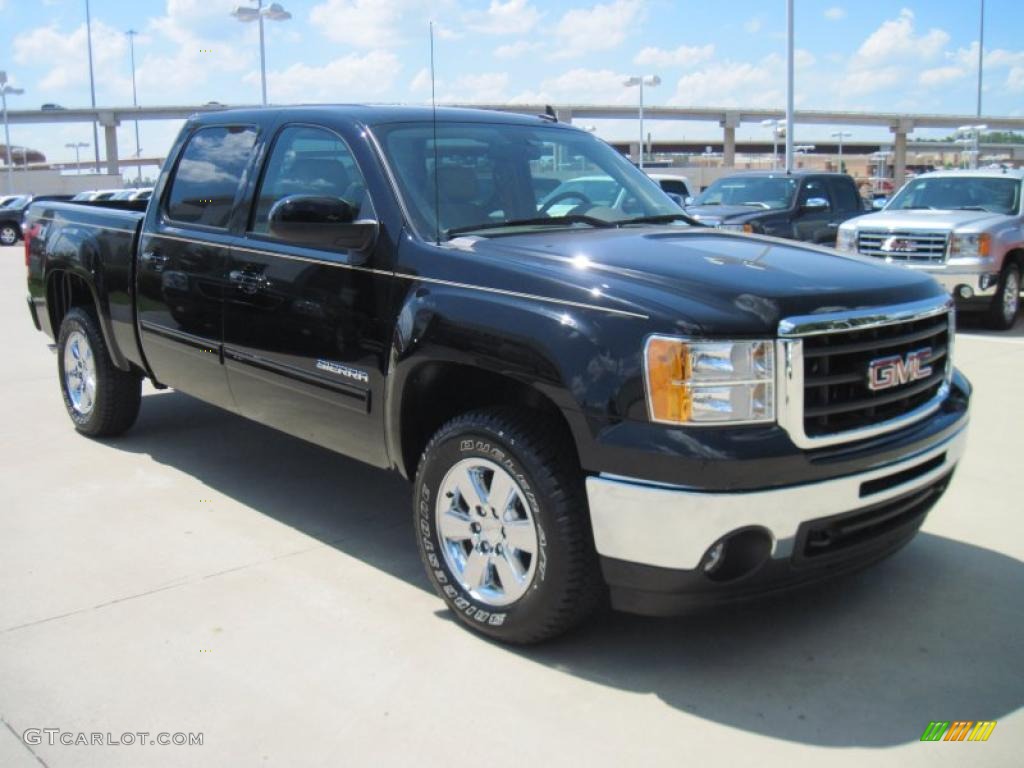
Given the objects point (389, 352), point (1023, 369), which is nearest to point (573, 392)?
point (389, 352)

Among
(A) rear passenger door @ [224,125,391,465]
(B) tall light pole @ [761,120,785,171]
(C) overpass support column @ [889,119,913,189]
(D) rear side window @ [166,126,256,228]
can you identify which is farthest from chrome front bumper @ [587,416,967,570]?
(C) overpass support column @ [889,119,913,189]

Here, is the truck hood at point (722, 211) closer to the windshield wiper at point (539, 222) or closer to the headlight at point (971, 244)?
the headlight at point (971, 244)

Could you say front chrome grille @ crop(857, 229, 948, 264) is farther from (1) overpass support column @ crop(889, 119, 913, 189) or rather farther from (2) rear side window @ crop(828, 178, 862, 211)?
(1) overpass support column @ crop(889, 119, 913, 189)

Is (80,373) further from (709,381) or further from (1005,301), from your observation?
(1005,301)

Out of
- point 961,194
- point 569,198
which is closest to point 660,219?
point 569,198

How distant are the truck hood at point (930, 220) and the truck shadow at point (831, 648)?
24.5 feet

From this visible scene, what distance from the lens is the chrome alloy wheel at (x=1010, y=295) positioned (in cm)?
1113

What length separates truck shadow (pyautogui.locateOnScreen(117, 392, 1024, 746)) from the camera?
3.12m

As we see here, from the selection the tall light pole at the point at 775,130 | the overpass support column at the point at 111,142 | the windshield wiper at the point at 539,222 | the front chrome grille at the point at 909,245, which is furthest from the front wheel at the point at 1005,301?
the overpass support column at the point at 111,142

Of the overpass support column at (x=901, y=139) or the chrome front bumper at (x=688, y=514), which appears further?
the overpass support column at (x=901, y=139)

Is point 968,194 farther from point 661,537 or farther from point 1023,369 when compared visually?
point 661,537

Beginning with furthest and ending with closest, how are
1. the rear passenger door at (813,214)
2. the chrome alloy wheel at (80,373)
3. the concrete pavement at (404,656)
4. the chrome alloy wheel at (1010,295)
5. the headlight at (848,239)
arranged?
the rear passenger door at (813,214)
the headlight at (848,239)
the chrome alloy wheel at (1010,295)
the chrome alloy wheel at (80,373)
the concrete pavement at (404,656)

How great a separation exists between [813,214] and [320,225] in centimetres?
1170

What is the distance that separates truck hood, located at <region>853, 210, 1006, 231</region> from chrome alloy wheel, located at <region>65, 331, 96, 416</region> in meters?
8.82
